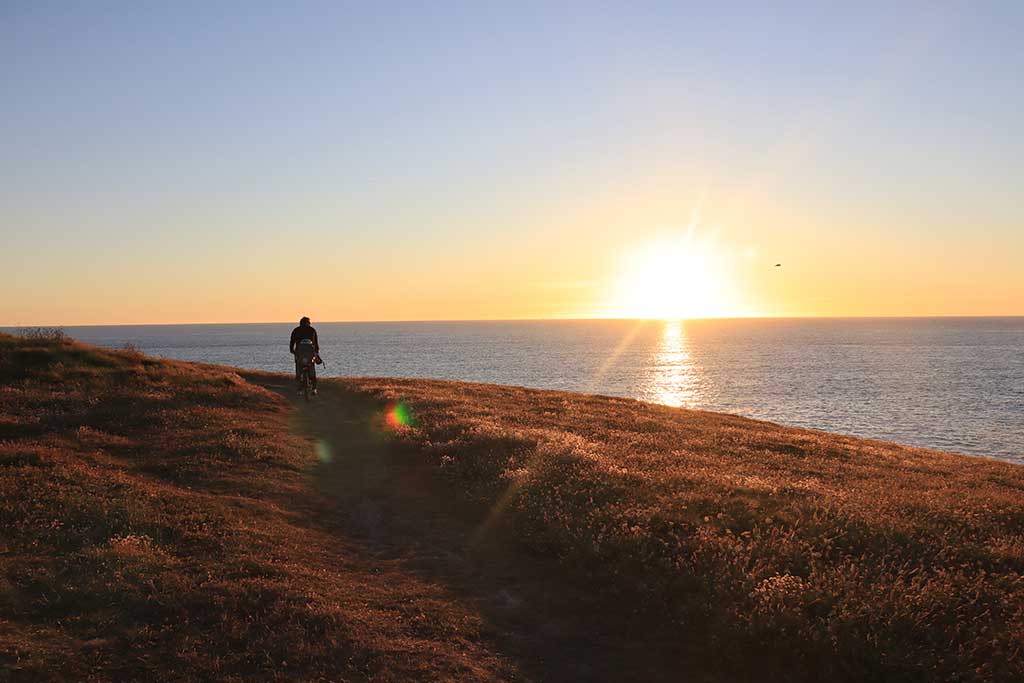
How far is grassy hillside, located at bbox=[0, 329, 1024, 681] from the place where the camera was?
7.97 metres

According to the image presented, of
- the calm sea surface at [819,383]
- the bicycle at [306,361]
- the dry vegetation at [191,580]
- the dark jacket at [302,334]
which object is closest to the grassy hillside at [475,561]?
the dry vegetation at [191,580]

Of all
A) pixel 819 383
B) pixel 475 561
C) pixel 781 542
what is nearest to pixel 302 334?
pixel 475 561

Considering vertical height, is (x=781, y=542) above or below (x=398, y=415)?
below

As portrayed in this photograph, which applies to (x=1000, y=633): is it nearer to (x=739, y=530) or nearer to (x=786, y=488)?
(x=739, y=530)

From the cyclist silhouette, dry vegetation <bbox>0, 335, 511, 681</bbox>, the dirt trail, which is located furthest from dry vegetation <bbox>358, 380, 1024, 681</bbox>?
the cyclist silhouette

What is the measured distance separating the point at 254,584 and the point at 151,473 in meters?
8.03

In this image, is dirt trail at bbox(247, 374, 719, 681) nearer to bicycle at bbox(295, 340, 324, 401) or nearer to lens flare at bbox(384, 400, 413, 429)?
lens flare at bbox(384, 400, 413, 429)

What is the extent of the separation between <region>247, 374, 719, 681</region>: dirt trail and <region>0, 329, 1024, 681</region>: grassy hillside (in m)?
0.06

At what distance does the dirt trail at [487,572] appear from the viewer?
329 inches

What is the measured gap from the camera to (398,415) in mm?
26547

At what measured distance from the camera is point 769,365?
437 feet

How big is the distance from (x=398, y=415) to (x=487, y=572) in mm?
16006

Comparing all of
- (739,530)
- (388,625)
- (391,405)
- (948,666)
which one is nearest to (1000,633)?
(948,666)

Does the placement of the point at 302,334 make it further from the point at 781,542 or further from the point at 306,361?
the point at 781,542
